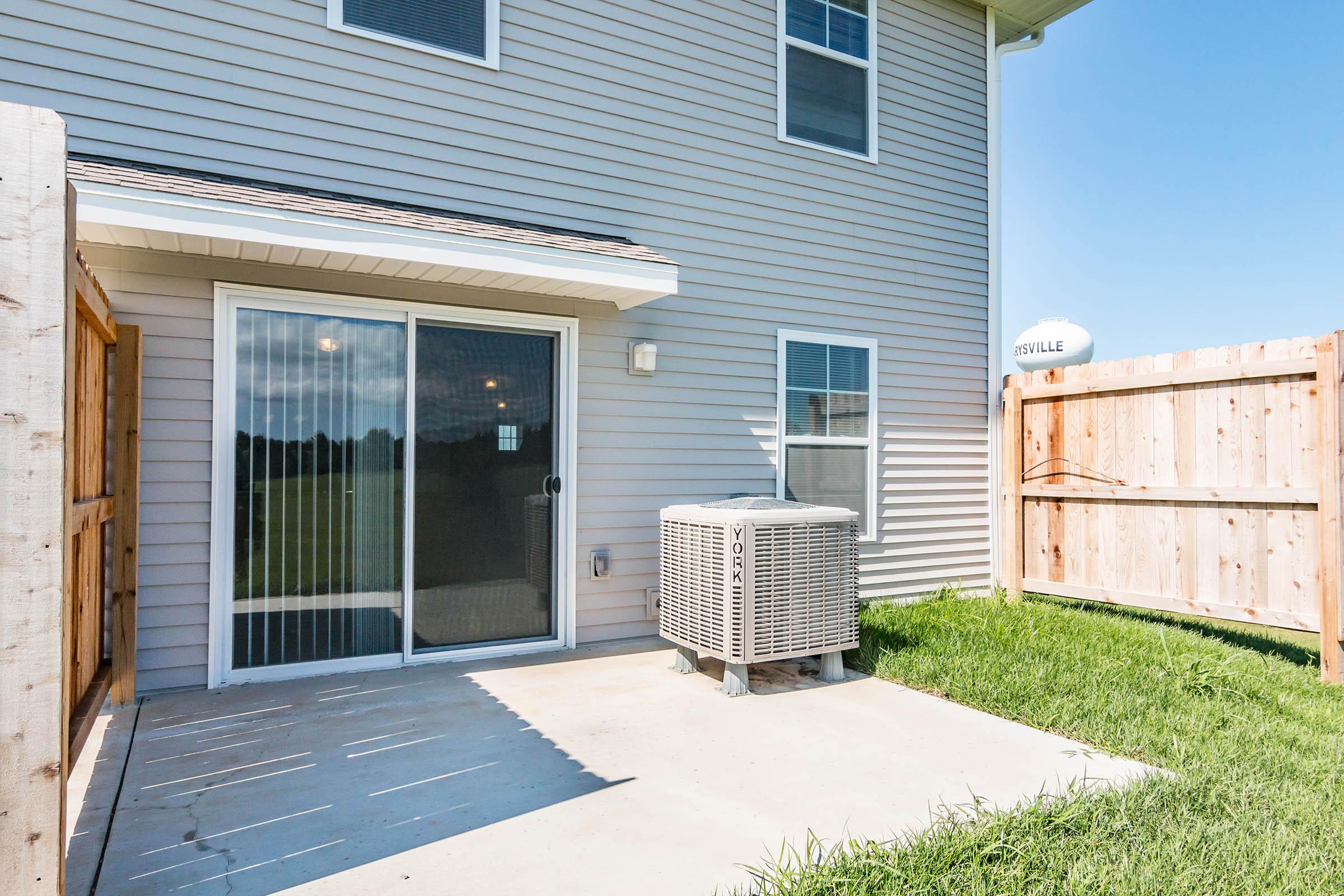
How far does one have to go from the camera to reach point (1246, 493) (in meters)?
4.73

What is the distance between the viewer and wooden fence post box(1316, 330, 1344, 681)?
4.26 m

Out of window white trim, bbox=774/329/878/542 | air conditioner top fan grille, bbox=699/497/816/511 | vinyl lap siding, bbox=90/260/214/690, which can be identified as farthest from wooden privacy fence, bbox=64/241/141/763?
window white trim, bbox=774/329/878/542

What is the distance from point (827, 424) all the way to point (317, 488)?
3.54 m

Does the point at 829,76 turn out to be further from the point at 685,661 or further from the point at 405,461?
the point at 685,661

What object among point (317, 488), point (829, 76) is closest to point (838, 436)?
point (829, 76)

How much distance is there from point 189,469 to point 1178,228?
19.5 meters

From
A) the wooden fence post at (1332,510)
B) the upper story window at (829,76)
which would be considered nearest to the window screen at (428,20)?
the upper story window at (829,76)

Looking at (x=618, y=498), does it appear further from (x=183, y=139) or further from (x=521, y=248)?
(x=183, y=139)

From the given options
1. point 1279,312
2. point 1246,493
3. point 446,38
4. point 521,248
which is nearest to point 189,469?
point 521,248

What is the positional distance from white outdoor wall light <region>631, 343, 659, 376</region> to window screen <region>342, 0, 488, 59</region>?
75.3 inches

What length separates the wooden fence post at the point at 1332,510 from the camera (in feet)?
14.0

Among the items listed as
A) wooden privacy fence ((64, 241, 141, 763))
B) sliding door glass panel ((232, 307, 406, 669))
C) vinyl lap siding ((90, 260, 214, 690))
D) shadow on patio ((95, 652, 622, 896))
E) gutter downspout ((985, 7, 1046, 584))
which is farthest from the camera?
gutter downspout ((985, 7, 1046, 584))

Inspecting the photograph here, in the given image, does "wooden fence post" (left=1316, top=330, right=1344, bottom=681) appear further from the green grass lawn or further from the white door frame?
the white door frame

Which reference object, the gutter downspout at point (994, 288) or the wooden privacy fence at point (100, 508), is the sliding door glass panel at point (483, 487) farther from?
the gutter downspout at point (994, 288)
